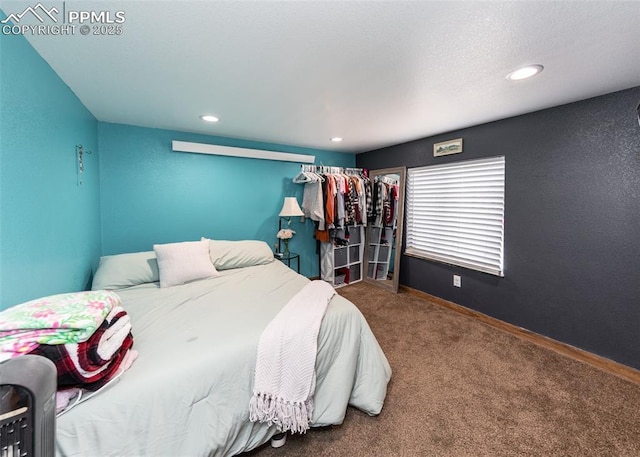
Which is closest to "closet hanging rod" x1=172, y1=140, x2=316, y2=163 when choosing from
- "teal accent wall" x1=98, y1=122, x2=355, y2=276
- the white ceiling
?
"teal accent wall" x1=98, y1=122, x2=355, y2=276

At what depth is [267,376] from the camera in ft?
4.12

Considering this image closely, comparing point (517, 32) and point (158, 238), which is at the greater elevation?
point (517, 32)

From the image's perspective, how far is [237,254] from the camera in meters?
2.67

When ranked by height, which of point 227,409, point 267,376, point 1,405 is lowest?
point 227,409

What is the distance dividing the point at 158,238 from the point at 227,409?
2.31 meters

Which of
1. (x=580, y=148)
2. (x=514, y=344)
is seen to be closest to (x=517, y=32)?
(x=580, y=148)

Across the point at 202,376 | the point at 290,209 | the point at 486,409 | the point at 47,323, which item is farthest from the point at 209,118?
the point at 486,409

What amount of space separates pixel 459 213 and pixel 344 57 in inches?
92.3

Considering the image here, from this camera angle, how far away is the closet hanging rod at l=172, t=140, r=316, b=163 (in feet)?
9.26

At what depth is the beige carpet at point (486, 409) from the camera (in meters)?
1.35

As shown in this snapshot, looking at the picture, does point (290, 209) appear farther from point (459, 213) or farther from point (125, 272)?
point (459, 213)

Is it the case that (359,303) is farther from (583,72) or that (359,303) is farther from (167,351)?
(583,72)

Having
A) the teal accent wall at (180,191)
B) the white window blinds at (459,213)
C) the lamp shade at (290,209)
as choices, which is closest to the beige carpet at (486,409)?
the white window blinds at (459,213)

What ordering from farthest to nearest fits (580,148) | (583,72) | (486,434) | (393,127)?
(393,127), (580,148), (583,72), (486,434)
